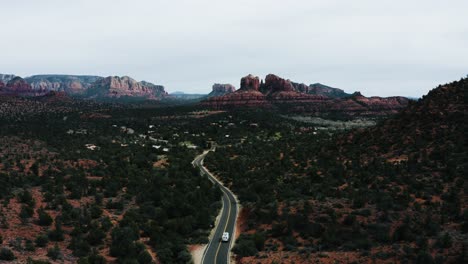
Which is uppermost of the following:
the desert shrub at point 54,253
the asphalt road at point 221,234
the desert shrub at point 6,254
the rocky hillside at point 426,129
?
the rocky hillside at point 426,129

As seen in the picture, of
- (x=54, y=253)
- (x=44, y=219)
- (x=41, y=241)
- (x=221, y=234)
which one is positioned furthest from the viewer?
(x=221, y=234)

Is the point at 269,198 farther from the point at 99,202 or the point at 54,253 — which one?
the point at 54,253

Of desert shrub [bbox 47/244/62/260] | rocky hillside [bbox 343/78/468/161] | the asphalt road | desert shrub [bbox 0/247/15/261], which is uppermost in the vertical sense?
rocky hillside [bbox 343/78/468/161]

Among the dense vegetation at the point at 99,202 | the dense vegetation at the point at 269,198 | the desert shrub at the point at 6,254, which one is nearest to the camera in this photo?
the desert shrub at the point at 6,254

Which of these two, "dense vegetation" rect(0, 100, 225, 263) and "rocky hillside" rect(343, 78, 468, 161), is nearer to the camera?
"dense vegetation" rect(0, 100, 225, 263)

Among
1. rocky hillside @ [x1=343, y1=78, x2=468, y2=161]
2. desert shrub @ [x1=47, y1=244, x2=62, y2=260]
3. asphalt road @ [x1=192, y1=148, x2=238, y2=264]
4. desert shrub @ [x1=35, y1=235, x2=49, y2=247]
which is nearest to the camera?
desert shrub @ [x1=47, y1=244, x2=62, y2=260]

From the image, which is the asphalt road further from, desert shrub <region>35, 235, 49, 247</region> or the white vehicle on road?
desert shrub <region>35, 235, 49, 247</region>

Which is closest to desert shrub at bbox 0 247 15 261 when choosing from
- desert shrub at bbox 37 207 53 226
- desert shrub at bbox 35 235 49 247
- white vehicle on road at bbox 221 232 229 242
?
desert shrub at bbox 35 235 49 247

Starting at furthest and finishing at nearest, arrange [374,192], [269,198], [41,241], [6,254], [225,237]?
[269,198]
[374,192]
[225,237]
[41,241]
[6,254]

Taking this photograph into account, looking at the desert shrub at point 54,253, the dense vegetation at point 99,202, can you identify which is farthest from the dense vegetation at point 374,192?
the desert shrub at point 54,253

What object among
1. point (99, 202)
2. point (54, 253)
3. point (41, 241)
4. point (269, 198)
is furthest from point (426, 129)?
point (41, 241)

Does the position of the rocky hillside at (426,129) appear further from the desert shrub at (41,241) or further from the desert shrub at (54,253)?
the desert shrub at (41,241)
